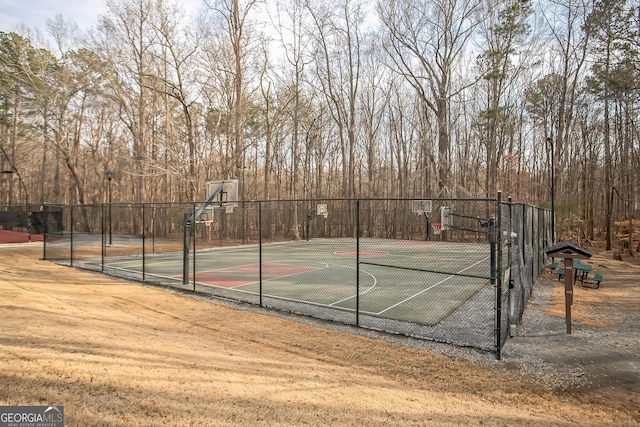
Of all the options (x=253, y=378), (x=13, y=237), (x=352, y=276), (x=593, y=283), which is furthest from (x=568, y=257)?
(x=13, y=237)

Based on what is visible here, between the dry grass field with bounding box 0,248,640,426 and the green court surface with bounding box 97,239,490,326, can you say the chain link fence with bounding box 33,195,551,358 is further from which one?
the dry grass field with bounding box 0,248,640,426

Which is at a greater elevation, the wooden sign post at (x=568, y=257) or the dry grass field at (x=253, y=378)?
the wooden sign post at (x=568, y=257)

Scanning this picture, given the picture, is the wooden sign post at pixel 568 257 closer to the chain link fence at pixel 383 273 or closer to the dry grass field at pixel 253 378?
the chain link fence at pixel 383 273

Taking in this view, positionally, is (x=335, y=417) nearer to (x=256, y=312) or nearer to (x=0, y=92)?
(x=256, y=312)

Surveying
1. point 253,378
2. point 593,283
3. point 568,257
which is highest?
point 568,257

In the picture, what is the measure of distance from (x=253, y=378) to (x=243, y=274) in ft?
29.6

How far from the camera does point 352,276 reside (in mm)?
12938

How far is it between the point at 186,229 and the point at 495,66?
993 inches

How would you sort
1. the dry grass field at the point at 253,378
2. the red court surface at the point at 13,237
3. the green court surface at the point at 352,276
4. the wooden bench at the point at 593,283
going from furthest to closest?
the red court surface at the point at 13,237 < the wooden bench at the point at 593,283 < the green court surface at the point at 352,276 < the dry grass field at the point at 253,378

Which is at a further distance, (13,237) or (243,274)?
(13,237)

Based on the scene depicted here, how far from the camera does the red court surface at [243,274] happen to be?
11663mm

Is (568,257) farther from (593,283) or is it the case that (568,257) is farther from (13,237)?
(13,237)

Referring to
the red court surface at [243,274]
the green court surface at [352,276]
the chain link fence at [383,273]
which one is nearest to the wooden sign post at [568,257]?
the chain link fence at [383,273]

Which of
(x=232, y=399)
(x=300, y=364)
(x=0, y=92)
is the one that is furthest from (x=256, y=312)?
(x=0, y=92)
